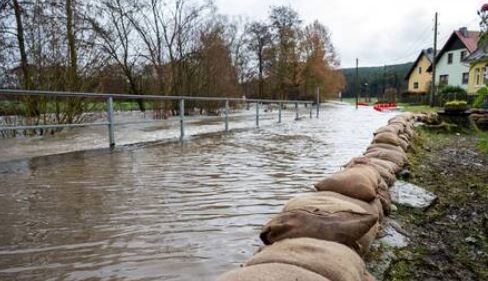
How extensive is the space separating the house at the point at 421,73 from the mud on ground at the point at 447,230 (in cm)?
4440

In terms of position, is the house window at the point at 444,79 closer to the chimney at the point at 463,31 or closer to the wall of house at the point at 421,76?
the chimney at the point at 463,31

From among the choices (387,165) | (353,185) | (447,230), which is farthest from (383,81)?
(353,185)

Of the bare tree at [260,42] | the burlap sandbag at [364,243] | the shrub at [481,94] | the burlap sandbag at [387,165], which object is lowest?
the burlap sandbag at [364,243]

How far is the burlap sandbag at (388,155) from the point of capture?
3.76 m

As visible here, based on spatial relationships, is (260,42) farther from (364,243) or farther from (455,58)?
(364,243)

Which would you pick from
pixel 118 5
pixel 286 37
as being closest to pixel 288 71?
pixel 286 37

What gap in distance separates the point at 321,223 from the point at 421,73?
5137 cm

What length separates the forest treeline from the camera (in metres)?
7.52

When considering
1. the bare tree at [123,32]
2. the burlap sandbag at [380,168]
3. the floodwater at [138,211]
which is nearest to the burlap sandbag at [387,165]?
the burlap sandbag at [380,168]

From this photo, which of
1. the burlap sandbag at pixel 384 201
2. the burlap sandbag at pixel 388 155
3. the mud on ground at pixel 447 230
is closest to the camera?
the mud on ground at pixel 447 230

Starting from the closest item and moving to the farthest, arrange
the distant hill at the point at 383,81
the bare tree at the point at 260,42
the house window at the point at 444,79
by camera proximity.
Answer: the bare tree at the point at 260,42
the house window at the point at 444,79
the distant hill at the point at 383,81

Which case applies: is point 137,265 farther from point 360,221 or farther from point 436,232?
point 436,232

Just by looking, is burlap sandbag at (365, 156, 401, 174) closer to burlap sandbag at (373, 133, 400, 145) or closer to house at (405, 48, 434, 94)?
burlap sandbag at (373, 133, 400, 145)

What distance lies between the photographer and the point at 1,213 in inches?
97.7
